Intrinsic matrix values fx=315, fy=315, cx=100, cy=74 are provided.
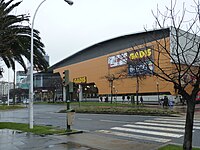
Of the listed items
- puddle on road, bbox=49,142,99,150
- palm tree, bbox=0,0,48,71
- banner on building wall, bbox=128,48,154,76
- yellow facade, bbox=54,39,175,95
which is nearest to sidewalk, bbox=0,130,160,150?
puddle on road, bbox=49,142,99,150

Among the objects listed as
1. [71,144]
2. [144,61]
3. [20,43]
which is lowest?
[71,144]

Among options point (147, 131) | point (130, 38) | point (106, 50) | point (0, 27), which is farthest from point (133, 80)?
point (0, 27)

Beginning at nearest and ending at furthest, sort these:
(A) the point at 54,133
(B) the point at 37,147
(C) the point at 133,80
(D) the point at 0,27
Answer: (B) the point at 37,147 < (D) the point at 0,27 < (A) the point at 54,133 < (C) the point at 133,80

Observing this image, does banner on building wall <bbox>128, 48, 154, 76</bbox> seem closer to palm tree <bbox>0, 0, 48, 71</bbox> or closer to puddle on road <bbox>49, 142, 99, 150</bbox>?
puddle on road <bbox>49, 142, 99, 150</bbox>

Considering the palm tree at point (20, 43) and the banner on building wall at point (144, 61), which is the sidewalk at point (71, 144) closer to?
the banner on building wall at point (144, 61)

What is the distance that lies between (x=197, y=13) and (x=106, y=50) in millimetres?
66607

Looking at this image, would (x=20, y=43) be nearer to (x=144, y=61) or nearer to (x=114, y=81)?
(x=144, y=61)

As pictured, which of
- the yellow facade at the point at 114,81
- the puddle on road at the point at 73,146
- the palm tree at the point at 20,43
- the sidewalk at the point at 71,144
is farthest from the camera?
the yellow facade at the point at 114,81

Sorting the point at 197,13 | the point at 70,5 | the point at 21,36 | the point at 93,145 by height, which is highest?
the point at 70,5

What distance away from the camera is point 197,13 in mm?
9094

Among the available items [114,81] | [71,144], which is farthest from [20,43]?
[114,81]

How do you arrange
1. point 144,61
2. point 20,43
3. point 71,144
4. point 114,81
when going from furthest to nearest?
point 114,81 < point 20,43 < point 71,144 < point 144,61

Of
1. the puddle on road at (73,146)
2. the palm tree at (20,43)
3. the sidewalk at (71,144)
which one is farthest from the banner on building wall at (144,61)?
the palm tree at (20,43)

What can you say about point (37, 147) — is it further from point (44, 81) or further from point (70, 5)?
point (44, 81)
